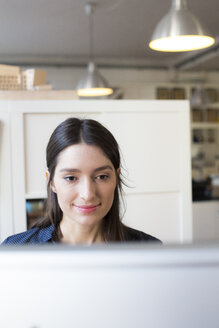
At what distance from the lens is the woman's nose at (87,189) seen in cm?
64

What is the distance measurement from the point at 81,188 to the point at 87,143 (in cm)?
10

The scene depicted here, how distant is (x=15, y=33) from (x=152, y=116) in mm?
3171

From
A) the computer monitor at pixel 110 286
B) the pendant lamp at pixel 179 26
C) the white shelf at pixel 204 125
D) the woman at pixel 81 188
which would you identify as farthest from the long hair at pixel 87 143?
the white shelf at pixel 204 125

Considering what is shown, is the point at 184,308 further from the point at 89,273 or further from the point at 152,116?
the point at 152,116

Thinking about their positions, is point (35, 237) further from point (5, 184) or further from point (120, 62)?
point (120, 62)

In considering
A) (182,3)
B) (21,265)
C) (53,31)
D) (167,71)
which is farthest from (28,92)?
(167,71)

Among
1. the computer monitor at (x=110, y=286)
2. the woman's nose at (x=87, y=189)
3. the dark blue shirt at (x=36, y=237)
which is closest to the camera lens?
the computer monitor at (x=110, y=286)

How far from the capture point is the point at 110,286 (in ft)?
1.26

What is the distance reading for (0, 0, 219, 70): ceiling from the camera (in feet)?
12.0

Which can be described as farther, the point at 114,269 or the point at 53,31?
the point at 53,31

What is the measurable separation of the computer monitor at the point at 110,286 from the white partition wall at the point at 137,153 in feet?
3.66

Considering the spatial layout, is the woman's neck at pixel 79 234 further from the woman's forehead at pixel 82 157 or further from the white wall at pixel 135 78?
the white wall at pixel 135 78

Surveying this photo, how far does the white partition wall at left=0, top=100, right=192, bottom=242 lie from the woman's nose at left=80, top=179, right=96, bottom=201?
85 centimetres

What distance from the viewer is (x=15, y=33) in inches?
174
